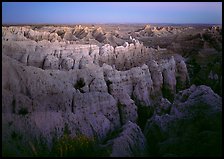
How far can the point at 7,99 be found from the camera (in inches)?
421

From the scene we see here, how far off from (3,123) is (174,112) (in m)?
5.33

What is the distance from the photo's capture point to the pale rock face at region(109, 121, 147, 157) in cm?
994

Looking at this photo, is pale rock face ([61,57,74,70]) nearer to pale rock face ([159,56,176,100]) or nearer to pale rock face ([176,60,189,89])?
pale rock face ([159,56,176,100])

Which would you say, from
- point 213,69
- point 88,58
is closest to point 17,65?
point 88,58

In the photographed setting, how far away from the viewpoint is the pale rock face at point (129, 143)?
9.94 m

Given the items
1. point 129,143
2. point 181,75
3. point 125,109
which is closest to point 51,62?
point 181,75

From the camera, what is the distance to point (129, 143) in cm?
1067

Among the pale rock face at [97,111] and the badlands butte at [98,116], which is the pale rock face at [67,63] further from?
the pale rock face at [97,111]

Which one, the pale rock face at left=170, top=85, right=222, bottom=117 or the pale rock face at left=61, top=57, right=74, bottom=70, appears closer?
the pale rock face at left=170, top=85, right=222, bottom=117

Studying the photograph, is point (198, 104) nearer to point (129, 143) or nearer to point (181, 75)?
point (129, 143)

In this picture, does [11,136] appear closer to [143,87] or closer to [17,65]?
[17,65]

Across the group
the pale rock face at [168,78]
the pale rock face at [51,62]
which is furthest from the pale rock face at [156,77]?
the pale rock face at [51,62]

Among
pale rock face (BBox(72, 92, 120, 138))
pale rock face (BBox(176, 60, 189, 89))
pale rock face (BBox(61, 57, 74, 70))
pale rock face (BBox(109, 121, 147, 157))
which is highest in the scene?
pale rock face (BBox(61, 57, 74, 70))

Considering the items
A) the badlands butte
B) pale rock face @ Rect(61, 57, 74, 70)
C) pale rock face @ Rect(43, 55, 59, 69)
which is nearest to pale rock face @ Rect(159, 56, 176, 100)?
the badlands butte
